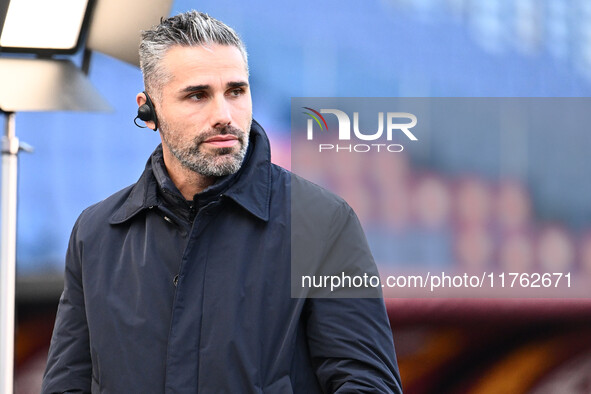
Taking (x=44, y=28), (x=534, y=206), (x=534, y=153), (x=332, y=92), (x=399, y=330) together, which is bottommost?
(x=399, y=330)

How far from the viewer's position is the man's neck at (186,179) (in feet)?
3.88

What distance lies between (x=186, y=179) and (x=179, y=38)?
0.24 meters

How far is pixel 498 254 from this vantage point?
2.19 meters

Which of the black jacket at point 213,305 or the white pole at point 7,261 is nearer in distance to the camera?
the black jacket at point 213,305

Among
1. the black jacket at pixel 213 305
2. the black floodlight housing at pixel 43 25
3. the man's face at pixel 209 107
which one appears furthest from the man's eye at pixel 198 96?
the black floodlight housing at pixel 43 25

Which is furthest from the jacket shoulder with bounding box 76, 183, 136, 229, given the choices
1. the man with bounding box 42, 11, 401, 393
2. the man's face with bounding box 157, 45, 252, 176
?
the man's face with bounding box 157, 45, 252, 176

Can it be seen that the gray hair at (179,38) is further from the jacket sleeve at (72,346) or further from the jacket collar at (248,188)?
the jacket sleeve at (72,346)

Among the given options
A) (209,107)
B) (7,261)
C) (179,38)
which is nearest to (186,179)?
(209,107)

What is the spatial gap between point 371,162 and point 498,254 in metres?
0.49

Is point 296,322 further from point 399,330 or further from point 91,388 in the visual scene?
point 399,330

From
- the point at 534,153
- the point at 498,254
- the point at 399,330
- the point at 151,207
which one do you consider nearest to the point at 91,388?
the point at 151,207

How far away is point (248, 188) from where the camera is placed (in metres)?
1.11

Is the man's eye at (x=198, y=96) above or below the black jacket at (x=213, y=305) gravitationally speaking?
above

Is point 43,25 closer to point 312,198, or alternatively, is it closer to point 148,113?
point 148,113
